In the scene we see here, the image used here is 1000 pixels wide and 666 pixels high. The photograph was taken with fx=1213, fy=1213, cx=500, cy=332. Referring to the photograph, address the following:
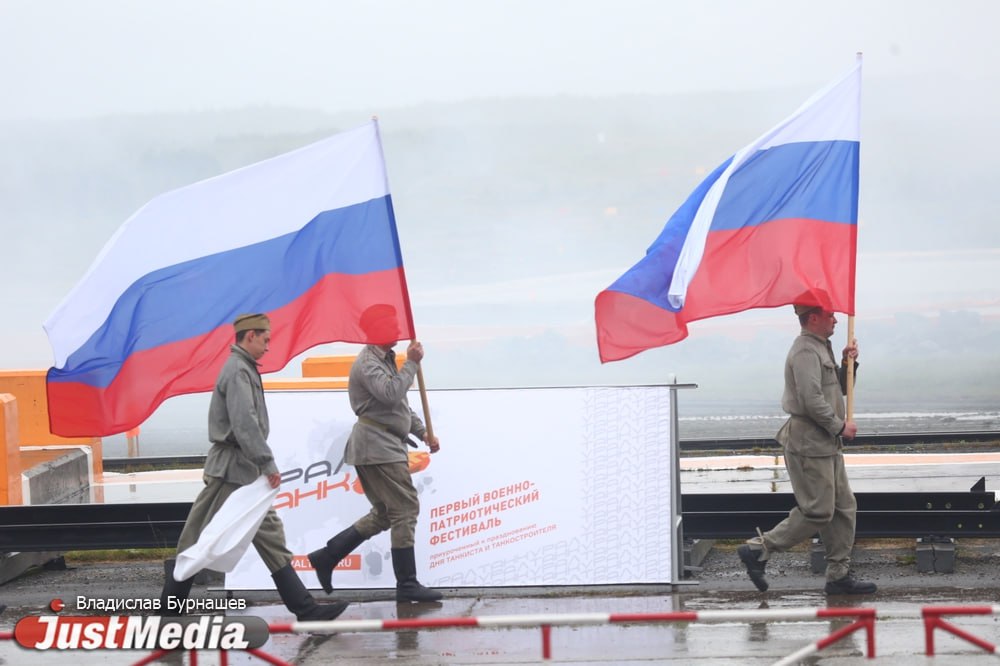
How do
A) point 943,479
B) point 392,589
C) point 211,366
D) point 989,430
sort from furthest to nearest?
point 989,430, point 943,479, point 392,589, point 211,366

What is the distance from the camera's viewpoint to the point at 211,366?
20.2 feet

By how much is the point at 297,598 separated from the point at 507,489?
132 cm

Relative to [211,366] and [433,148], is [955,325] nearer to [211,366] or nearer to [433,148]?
[433,148]

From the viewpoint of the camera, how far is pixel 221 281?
622cm

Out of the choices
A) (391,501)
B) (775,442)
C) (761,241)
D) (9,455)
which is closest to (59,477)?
(9,455)

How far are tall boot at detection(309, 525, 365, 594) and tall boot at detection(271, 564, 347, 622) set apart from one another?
45cm

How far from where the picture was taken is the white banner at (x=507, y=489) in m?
6.55

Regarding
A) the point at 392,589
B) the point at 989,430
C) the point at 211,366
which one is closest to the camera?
the point at 211,366

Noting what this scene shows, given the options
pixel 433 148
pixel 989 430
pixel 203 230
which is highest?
pixel 433 148

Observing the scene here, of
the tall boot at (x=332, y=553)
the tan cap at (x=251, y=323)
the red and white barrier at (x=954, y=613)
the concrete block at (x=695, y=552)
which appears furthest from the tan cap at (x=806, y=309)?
the tan cap at (x=251, y=323)

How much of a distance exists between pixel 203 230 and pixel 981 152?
10378 millimetres

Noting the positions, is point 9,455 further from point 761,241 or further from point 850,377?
point 850,377

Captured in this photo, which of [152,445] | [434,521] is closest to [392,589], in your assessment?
[434,521]

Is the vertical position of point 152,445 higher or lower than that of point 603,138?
lower
